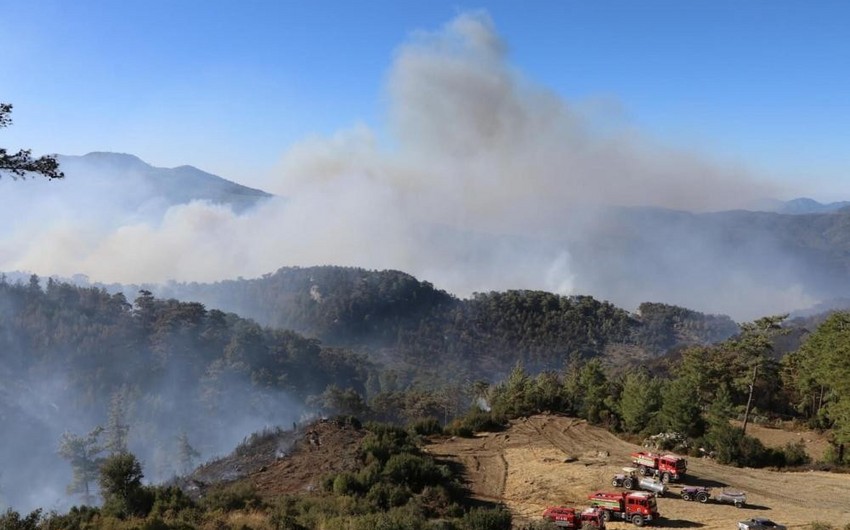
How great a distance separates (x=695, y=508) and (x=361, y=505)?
19.0m

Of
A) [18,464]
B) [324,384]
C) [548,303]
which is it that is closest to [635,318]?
A: [548,303]

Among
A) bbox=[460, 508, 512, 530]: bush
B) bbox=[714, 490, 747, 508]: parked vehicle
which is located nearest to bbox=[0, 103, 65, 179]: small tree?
bbox=[460, 508, 512, 530]: bush

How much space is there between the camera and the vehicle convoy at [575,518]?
27219 millimetres

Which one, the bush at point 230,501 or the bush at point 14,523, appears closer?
the bush at point 14,523

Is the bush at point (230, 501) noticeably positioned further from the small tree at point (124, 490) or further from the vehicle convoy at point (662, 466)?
the vehicle convoy at point (662, 466)

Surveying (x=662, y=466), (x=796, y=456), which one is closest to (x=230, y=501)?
(x=662, y=466)

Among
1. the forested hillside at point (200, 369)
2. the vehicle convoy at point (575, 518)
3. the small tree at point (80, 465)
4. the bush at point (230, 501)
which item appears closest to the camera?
the bush at point (230, 501)

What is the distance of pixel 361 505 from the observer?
25.6 meters

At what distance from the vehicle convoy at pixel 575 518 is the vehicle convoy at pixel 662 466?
10.5 meters

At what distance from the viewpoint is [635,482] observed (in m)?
35.6

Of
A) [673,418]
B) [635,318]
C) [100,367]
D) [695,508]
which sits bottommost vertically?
[100,367]

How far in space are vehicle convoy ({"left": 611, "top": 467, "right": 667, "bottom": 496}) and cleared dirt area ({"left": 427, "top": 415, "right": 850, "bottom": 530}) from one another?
0.54 metres

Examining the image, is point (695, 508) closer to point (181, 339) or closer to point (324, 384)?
point (324, 384)

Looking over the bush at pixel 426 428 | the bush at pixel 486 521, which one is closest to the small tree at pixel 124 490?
the bush at pixel 486 521
